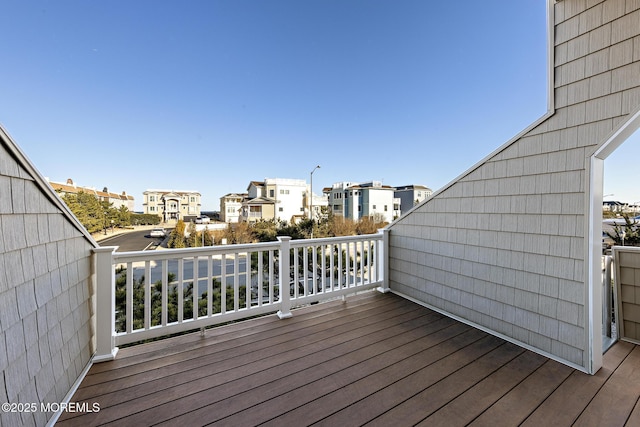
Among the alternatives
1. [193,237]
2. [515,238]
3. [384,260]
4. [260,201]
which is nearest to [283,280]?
[384,260]

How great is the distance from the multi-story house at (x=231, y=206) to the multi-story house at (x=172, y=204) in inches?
37.1

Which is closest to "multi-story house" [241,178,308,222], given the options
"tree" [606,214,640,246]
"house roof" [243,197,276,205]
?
"house roof" [243,197,276,205]

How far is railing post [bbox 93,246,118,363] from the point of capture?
2.04m

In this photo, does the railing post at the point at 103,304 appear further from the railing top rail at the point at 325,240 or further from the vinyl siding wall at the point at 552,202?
the vinyl siding wall at the point at 552,202

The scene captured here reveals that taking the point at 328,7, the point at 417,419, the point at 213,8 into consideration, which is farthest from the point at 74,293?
the point at 328,7

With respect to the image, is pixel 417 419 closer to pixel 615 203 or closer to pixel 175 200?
pixel 615 203

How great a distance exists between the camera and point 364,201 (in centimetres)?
1366

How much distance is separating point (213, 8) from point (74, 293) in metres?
6.43

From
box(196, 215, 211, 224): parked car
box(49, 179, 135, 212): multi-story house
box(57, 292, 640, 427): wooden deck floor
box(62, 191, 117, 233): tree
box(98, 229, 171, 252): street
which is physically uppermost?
box(49, 179, 135, 212): multi-story house

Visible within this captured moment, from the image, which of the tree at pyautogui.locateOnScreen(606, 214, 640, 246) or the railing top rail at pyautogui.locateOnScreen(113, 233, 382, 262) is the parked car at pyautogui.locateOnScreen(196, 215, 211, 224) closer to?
the railing top rail at pyautogui.locateOnScreen(113, 233, 382, 262)

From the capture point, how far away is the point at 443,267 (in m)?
3.02

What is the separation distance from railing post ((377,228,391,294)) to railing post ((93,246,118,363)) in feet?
9.97

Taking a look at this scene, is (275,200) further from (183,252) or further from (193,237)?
(183,252)

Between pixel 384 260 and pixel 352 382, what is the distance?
2.05 metres
